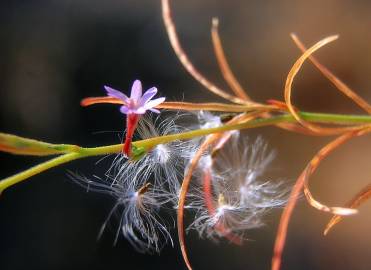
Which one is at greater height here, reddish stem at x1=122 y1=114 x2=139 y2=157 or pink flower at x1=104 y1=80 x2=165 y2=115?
pink flower at x1=104 y1=80 x2=165 y2=115

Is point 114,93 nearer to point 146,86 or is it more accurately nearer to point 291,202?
point 291,202

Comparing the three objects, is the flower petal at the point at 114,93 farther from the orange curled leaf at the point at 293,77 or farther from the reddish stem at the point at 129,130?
the orange curled leaf at the point at 293,77

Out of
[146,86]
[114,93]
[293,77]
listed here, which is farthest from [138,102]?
[146,86]

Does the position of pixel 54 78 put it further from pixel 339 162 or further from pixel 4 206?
pixel 339 162

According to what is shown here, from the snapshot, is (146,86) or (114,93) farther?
(146,86)

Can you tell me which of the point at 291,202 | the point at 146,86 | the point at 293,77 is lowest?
the point at 291,202

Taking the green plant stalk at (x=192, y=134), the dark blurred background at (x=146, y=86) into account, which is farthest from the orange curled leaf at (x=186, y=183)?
the dark blurred background at (x=146, y=86)

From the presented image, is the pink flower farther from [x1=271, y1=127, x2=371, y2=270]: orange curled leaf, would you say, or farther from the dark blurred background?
the dark blurred background

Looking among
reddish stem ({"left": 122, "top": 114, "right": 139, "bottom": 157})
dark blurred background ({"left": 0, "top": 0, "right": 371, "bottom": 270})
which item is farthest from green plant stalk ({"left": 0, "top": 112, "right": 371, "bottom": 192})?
A: dark blurred background ({"left": 0, "top": 0, "right": 371, "bottom": 270})

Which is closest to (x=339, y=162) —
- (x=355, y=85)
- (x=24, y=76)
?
(x=355, y=85)
